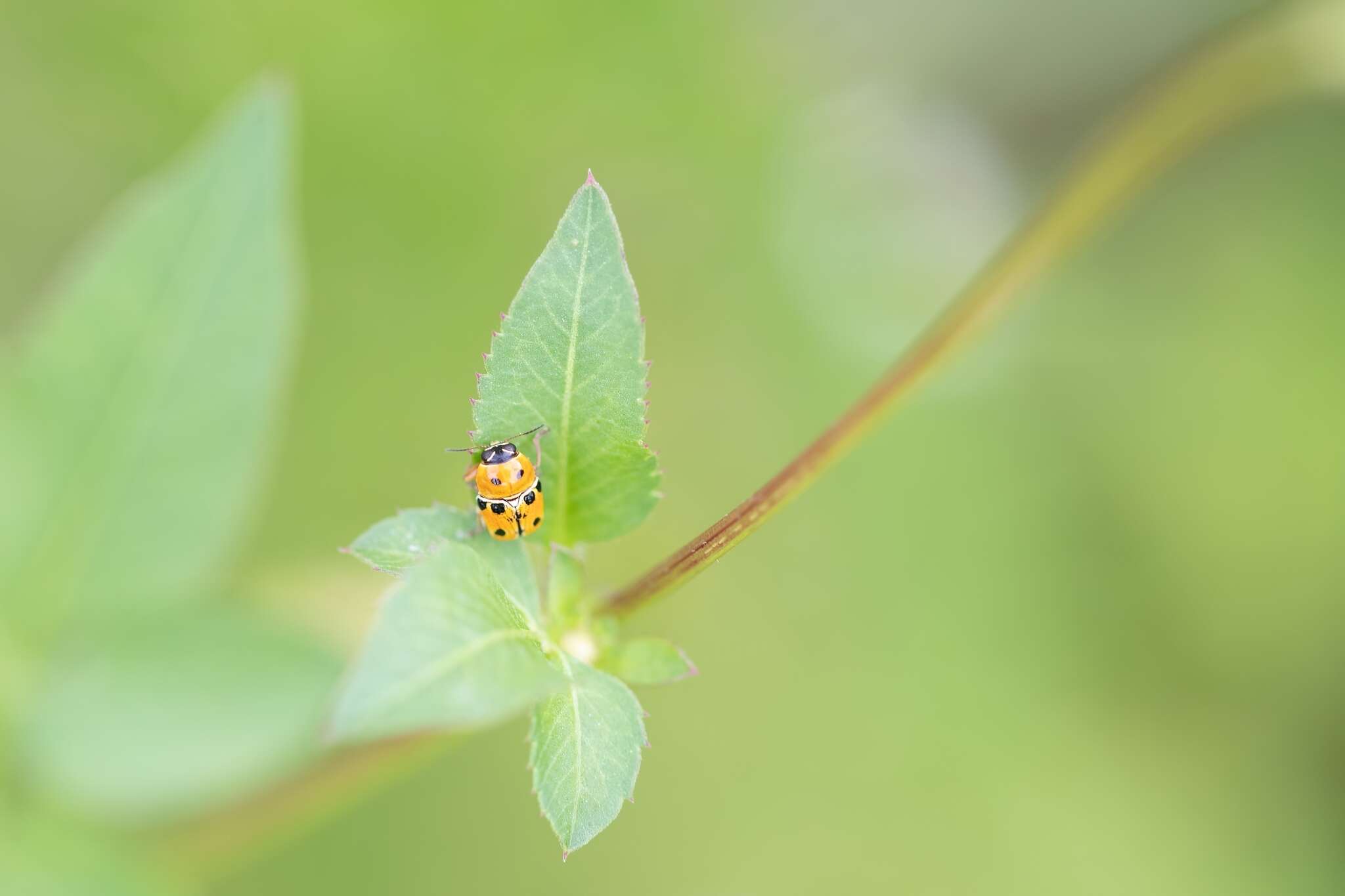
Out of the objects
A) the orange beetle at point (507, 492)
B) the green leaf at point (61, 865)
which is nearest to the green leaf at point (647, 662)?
the orange beetle at point (507, 492)

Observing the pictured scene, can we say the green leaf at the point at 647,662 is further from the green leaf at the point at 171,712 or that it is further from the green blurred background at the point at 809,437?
the green blurred background at the point at 809,437

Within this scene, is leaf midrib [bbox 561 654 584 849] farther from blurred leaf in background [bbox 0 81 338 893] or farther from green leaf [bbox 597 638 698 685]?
blurred leaf in background [bbox 0 81 338 893]

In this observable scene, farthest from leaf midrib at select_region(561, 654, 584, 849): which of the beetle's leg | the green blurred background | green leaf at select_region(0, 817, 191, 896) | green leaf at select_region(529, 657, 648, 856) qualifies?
the green blurred background

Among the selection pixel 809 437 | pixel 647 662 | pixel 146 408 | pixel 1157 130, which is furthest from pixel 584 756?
pixel 809 437

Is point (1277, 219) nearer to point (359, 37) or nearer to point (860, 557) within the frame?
point (860, 557)

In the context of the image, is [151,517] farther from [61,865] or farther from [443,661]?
[443,661]

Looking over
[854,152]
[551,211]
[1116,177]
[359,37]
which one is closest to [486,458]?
[1116,177]
